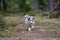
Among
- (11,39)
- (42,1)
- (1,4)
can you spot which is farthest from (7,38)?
(42,1)

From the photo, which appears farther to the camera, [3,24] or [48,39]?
[3,24]

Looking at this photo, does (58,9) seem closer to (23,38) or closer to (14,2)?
(23,38)

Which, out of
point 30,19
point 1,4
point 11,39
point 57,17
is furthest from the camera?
point 1,4

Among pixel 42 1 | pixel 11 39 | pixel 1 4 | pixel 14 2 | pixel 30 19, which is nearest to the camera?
pixel 11 39

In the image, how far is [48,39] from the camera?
33.4 ft

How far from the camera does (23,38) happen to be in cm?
1065

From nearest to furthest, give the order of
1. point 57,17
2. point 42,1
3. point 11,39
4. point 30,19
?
point 11,39 → point 30,19 → point 57,17 → point 42,1

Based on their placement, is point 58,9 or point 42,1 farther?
point 42,1

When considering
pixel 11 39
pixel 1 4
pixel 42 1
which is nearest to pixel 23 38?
pixel 11 39

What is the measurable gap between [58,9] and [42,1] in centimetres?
1986

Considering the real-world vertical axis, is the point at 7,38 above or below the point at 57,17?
above

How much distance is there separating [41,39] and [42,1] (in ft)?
104

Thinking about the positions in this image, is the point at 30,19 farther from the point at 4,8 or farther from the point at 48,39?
the point at 4,8

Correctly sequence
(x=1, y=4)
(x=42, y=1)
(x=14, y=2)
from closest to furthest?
(x=1, y=4) < (x=42, y=1) < (x=14, y=2)
